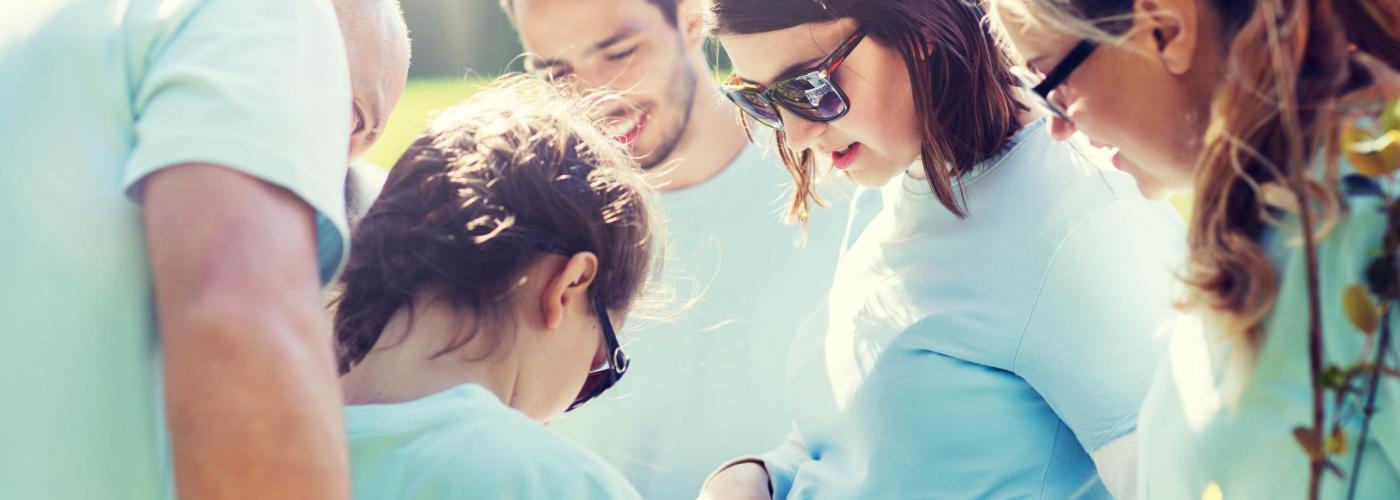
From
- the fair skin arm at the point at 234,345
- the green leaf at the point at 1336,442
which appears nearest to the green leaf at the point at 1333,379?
the green leaf at the point at 1336,442

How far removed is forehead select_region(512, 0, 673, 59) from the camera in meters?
3.01

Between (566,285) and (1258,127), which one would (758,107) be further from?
(1258,127)

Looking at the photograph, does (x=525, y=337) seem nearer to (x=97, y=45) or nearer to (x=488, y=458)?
(x=488, y=458)

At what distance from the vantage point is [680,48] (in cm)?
311

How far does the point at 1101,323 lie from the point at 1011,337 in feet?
0.44

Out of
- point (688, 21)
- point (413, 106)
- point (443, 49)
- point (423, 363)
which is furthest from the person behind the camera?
point (443, 49)

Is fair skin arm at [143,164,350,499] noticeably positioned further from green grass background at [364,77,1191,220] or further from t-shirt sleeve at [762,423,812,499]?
green grass background at [364,77,1191,220]

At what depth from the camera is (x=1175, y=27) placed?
52.1 inches

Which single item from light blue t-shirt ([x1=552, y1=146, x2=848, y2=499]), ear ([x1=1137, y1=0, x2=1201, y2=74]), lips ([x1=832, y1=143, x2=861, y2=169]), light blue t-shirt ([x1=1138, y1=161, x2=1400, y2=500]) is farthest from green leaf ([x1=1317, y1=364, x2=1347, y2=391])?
light blue t-shirt ([x1=552, y1=146, x2=848, y2=499])

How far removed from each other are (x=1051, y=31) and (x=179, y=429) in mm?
1003

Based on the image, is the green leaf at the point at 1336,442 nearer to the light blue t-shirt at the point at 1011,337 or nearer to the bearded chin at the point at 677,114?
the light blue t-shirt at the point at 1011,337

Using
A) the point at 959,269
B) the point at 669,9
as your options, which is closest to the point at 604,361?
the point at 959,269

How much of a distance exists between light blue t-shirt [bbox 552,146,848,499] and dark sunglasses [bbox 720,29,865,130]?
64cm

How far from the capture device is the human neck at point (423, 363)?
1552 millimetres
